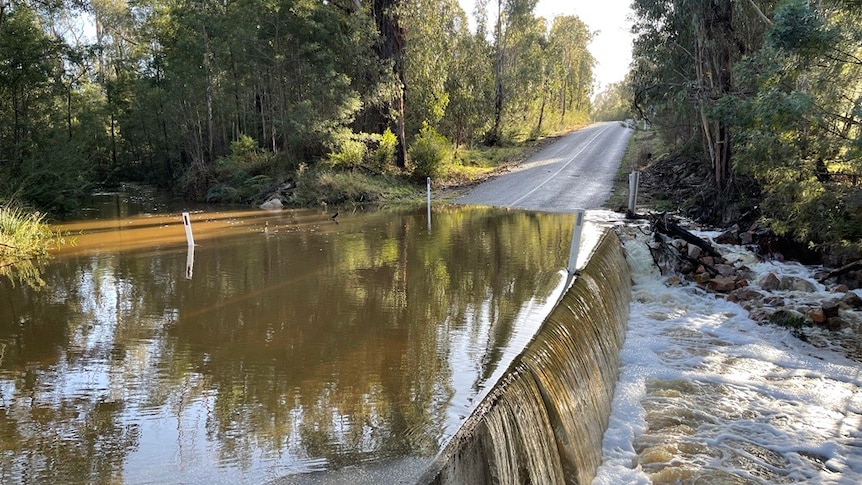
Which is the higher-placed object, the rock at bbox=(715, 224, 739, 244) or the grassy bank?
the grassy bank

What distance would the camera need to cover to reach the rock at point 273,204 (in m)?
22.3

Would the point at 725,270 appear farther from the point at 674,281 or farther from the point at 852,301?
the point at 852,301

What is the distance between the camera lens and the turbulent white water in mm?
5469

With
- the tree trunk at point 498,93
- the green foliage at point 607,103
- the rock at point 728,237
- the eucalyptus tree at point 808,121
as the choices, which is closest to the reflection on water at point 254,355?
the rock at point 728,237

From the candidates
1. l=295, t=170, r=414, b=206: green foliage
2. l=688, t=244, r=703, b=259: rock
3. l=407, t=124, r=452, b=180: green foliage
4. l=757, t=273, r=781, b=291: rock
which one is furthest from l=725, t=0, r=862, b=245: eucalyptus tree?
l=407, t=124, r=452, b=180: green foliage

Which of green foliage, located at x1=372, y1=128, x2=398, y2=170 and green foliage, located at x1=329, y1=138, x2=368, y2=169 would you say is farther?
green foliage, located at x1=372, y1=128, x2=398, y2=170

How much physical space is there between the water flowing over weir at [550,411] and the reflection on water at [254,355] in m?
0.38

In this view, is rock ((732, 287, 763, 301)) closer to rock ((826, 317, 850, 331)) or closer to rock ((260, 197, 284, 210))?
rock ((826, 317, 850, 331))

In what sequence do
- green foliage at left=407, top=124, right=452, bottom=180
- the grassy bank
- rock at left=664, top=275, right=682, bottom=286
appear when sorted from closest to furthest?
rock at left=664, top=275, right=682, bottom=286 → the grassy bank → green foliage at left=407, top=124, right=452, bottom=180

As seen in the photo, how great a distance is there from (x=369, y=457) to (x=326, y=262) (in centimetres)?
726

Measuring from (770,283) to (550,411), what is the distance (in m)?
7.86

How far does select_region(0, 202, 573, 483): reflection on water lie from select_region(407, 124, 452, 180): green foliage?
44.5ft

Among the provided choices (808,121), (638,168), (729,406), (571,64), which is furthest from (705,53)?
(571,64)

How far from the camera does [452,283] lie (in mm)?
9219
